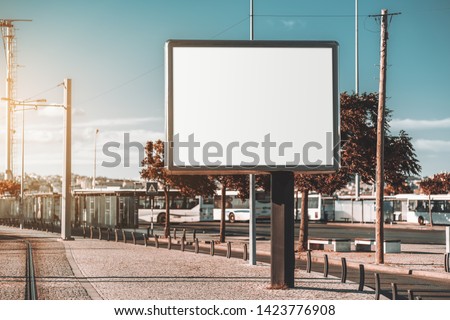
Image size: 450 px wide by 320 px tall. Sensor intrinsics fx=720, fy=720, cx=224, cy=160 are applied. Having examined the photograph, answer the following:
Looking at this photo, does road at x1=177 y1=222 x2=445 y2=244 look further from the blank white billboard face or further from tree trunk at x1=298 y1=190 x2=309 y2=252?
the blank white billboard face

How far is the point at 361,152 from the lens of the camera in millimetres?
28938

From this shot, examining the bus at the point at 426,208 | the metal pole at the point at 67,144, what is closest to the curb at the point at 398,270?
the metal pole at the point at 67,144

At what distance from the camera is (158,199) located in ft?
210

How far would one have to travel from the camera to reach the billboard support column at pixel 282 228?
643 inches

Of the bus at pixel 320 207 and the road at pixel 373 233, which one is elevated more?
the bus at pixel 320 207

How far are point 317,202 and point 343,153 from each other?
41.5 meters

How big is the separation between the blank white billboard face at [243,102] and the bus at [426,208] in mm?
45697

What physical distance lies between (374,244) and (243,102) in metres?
16.8

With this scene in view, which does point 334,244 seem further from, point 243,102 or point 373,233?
point 373,233

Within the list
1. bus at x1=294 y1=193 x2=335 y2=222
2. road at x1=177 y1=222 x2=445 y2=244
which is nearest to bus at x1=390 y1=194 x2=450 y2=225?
road at x1=177 y1=222 x2=445 y2=244

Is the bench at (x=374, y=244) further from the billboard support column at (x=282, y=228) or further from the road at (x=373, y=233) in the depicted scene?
the billboard support column at (x=282, y=228)

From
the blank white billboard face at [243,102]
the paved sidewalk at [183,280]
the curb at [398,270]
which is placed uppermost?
the blank white billboard face at [243,102]
